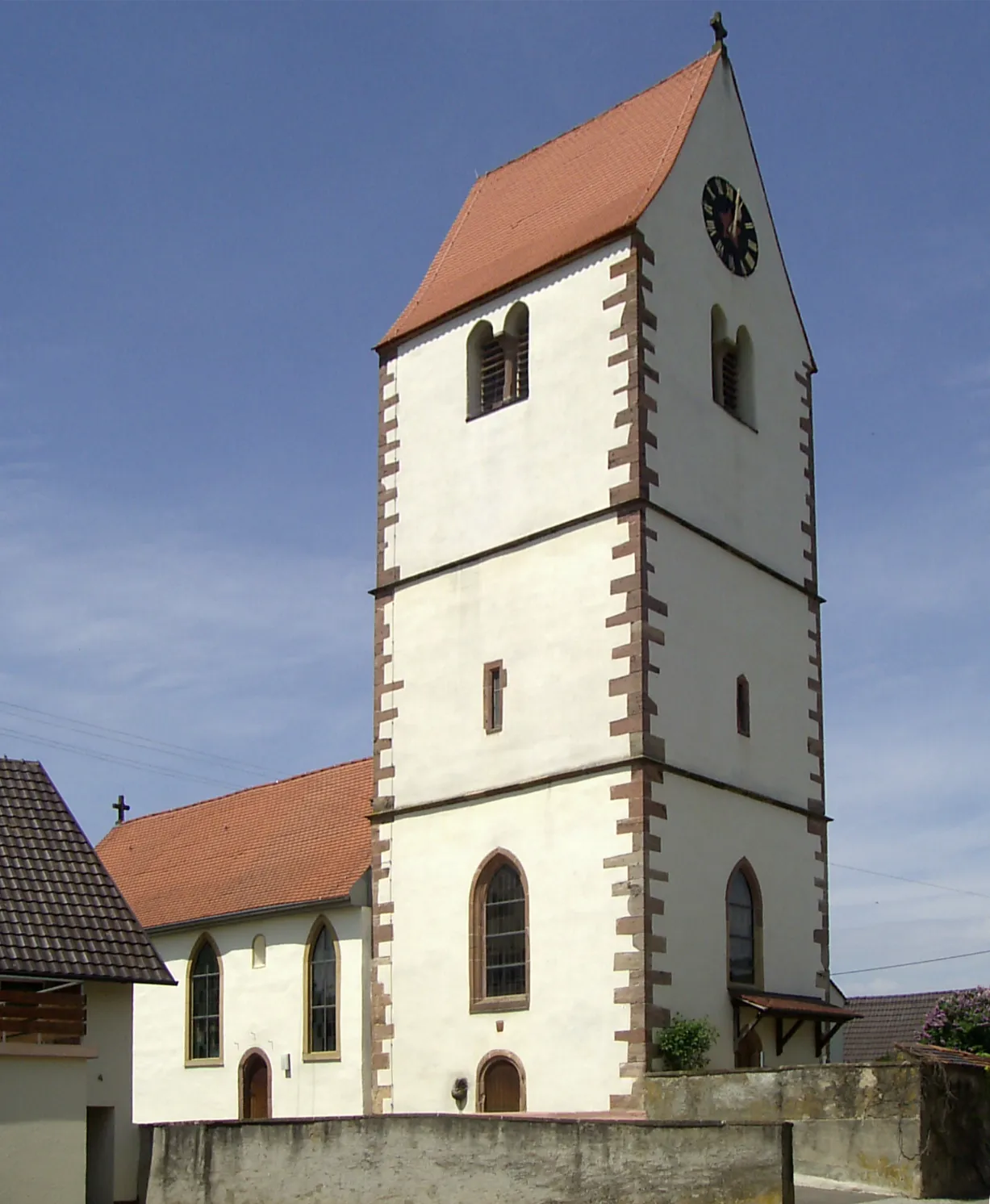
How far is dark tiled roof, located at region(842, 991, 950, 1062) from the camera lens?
147ft

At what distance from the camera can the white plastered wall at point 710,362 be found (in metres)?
25.7

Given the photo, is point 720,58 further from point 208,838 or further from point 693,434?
point 208,838

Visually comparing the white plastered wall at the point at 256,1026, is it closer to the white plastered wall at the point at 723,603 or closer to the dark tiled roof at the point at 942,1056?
the white plastered wall at the point at 723,603

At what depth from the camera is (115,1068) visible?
22.5 meters

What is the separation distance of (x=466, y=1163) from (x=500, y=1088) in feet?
18.9

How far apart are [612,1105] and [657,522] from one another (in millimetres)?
7711

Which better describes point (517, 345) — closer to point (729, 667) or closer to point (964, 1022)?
point (729, 667)

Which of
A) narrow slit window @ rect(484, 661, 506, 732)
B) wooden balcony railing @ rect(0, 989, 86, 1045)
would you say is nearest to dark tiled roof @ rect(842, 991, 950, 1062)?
narrow slit window @ rect(484, 661, 506, 732)

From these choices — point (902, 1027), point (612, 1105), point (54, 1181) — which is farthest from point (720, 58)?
point (902, 1027)

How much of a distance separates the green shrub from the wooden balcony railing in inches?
278

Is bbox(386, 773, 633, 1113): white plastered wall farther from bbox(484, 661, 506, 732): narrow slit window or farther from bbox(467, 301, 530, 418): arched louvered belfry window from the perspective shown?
bbox(467, 301, 530, 418): arched louvered belfry window

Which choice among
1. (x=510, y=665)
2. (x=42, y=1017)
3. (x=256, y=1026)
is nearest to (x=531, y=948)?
(x=510, y=665)

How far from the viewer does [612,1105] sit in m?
22.3

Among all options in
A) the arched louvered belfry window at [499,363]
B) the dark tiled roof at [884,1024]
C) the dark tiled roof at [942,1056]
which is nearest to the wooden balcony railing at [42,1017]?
the dark tiled roof at [942,1056]
